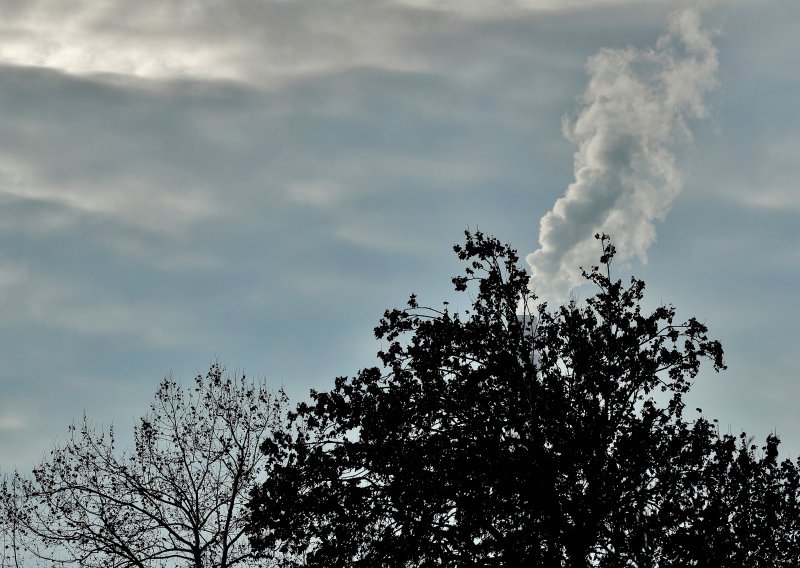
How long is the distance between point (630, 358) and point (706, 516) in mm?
4363

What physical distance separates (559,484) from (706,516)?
3.40 meters

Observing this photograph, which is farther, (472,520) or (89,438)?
(89,438)

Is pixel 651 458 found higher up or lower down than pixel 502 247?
lower down

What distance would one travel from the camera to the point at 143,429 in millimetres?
29875

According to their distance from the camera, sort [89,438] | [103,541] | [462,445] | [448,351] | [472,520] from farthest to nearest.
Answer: [89,438] → [103,541] → [448,351] → [462,445] → [472,520]

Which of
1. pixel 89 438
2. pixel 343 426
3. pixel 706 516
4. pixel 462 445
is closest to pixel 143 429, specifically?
pixel 89 438

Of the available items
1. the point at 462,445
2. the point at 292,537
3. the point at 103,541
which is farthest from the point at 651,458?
the point at 103,541

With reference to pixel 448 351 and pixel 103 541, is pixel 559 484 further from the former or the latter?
pixel 103 541

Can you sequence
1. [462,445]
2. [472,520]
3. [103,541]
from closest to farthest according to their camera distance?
[472,520] < [462,445] < [103,541]

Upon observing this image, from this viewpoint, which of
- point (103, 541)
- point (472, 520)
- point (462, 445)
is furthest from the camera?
point (103, 541)

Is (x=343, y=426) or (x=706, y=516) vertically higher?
(x=343, y=426)

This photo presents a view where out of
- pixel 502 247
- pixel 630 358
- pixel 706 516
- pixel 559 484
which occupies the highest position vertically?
pixel 502 247

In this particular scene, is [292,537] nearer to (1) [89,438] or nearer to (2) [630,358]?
(2) [630,358]

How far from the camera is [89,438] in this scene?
29.8 metres
